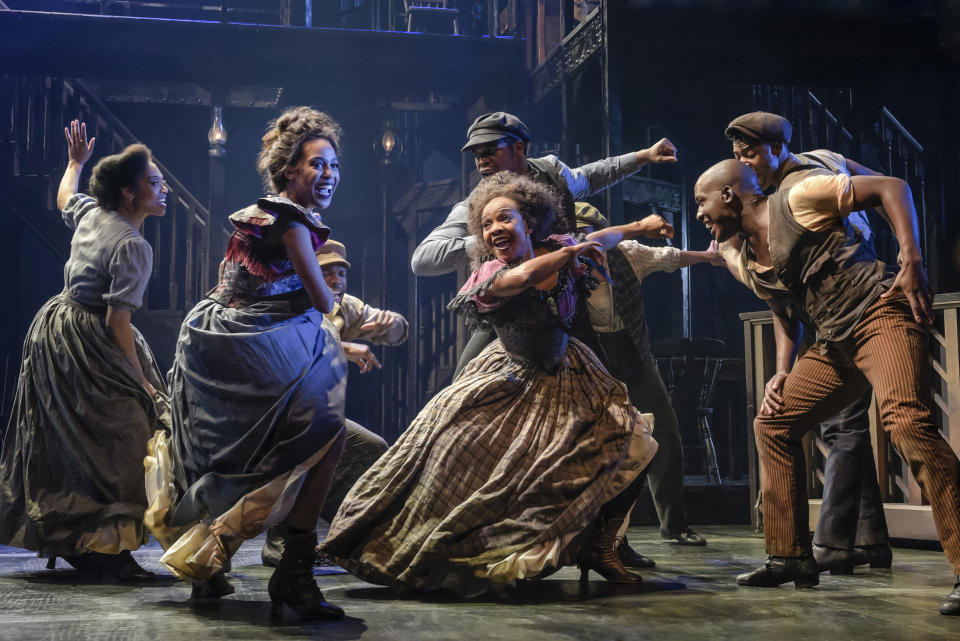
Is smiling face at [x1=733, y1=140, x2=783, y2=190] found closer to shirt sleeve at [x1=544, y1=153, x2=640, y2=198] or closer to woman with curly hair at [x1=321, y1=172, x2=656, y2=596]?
woman with curly hair at [x1=321, y1=172, x2=656, y2=596]

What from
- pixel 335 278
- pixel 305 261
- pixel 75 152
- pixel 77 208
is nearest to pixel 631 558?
pixel 335 278

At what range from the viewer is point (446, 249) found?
3.88 metres

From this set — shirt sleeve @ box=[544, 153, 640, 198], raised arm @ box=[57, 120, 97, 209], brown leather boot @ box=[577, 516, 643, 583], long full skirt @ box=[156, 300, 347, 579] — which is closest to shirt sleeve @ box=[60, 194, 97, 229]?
raised arm @ box=[57, 120, 97, 209]

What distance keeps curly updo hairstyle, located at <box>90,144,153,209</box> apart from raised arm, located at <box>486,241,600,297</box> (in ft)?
5.10

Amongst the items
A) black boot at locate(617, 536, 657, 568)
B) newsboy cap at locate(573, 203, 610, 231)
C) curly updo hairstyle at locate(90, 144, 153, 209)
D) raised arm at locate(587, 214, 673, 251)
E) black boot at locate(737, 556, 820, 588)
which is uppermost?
curly updo hairstyle at locate(90, 144, 153, 209)

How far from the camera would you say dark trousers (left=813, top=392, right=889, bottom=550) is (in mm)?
3609

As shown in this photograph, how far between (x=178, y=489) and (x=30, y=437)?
1140mm

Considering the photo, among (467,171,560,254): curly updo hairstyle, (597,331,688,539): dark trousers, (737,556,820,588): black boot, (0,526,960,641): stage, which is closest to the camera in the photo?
(0,526,960,641): stage

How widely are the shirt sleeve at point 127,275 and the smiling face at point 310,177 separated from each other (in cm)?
92

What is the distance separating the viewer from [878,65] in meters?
6.88

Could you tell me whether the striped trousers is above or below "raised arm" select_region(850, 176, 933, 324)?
below

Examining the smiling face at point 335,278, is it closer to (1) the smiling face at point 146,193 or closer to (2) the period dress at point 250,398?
(1) the smiling face at point 146,193

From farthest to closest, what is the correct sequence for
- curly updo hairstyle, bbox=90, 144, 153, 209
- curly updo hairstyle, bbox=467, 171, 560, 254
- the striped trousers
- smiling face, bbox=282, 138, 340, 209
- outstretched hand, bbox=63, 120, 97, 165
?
1. outstretched hand, bbox=63, 120, 97, 165
2. curly updo hairstyle, bbox=90, 144, 153, 209
3. curly updo hairstyle, bbox=467, 171, 560, 254
4. smiling face, bbox=282, 138, 340, 209
5. the striped trousers

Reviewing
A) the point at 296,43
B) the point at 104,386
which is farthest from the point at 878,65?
the point at 104,386
